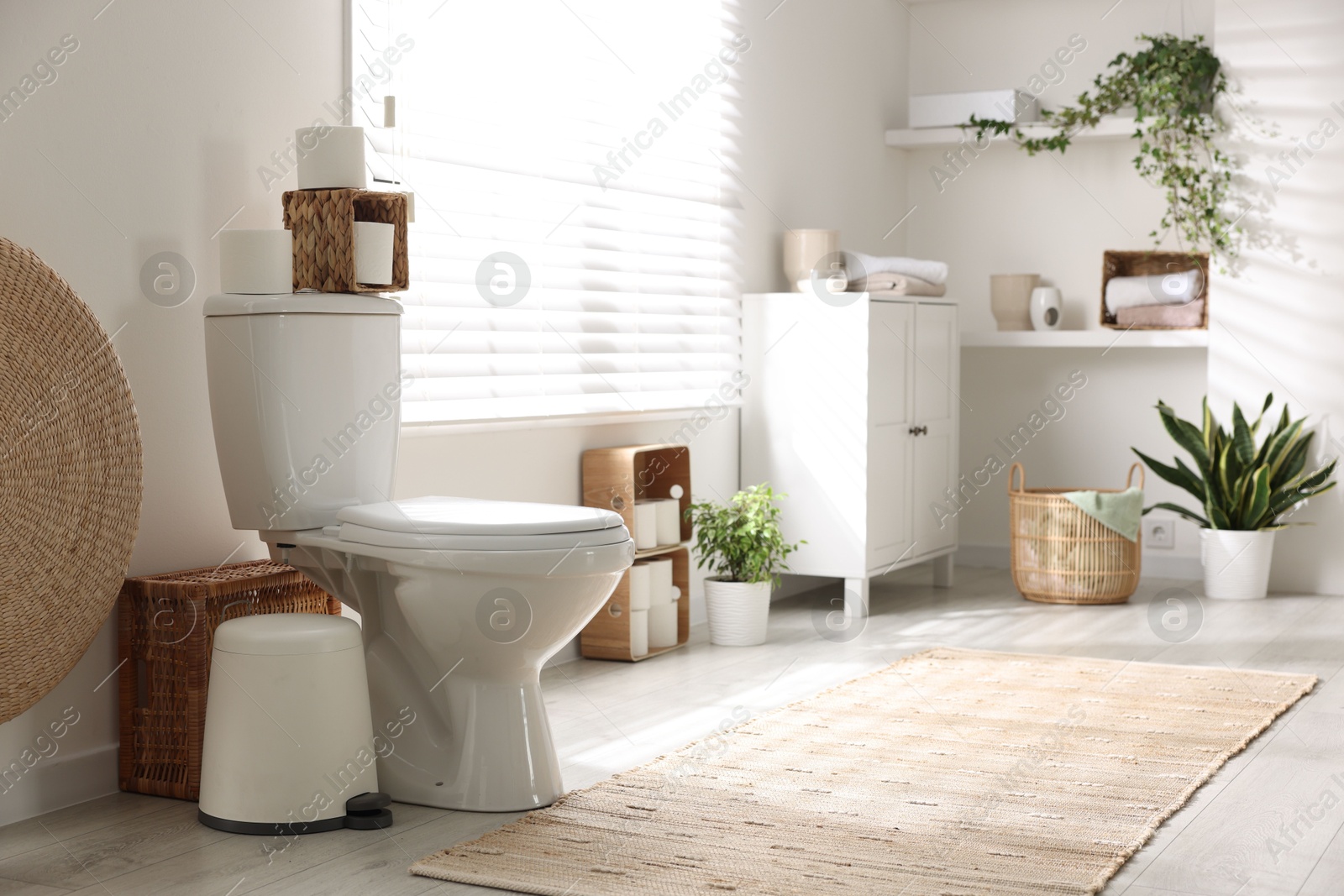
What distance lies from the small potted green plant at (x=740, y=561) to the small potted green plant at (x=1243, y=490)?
132 centimetres

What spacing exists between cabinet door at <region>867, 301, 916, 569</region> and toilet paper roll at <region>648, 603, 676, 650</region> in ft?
2.36

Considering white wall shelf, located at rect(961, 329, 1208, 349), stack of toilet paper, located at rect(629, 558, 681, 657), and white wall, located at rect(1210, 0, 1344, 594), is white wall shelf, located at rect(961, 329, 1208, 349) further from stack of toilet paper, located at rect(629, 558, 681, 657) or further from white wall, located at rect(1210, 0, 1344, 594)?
stack of toilet paper, located at rect(629, 558, 681, 657)

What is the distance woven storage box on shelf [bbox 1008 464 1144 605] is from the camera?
431 centimetres

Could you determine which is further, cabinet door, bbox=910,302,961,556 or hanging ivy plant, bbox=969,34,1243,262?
hanging ivy plant, bbox=969,34,1243,262

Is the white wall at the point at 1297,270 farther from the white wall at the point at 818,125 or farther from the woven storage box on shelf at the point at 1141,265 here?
the white wall at the point at 818,125

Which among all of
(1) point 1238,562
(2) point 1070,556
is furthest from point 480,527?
(1) point 1238,562

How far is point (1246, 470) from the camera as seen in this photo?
14.3ft

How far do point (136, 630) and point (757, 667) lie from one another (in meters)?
1.54

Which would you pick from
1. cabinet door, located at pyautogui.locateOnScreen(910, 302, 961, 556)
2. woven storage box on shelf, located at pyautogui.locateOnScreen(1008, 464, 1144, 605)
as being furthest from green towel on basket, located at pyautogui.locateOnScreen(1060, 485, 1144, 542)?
cabinet door, located at pyautogui.locateOnScreen(910, 302, 961, 556)

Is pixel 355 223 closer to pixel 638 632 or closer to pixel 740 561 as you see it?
pixel 638 632

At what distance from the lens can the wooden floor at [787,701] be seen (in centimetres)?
201

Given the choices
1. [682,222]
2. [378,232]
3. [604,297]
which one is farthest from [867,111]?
[378,232]

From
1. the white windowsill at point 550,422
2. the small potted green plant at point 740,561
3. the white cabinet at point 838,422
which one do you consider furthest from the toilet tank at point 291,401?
the white cabinet at point 838,422

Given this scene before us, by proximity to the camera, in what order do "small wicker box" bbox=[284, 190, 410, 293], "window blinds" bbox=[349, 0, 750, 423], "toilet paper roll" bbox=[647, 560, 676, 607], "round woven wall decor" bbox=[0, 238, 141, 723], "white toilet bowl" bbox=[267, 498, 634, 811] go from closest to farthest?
"round woven wall decor" bbox=[0, 238, 141, 723] < "white toilet bowl" bbox=[267, 498, 634, 811] < "small wicker box" bbox=[284, 190, 410, 293] < "window blinds" bbox=[349, 0, 750, 423] < "toilet paper roll" bbox=[647, 560, 676, 607]
